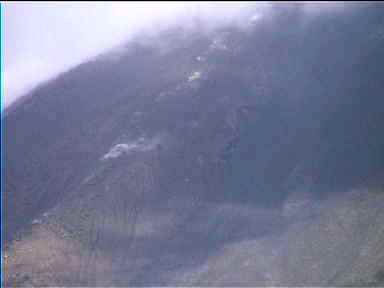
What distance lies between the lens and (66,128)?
2697 inches

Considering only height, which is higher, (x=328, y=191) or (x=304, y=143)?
(x=304, y=143)

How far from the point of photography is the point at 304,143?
60.8 metres

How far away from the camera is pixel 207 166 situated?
59625 millimetres

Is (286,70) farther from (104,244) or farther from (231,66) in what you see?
(104,244)

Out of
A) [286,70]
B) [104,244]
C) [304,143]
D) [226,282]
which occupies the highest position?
[286,70]

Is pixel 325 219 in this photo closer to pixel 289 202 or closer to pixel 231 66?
pixel 289 202

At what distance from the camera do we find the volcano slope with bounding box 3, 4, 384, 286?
46.1m

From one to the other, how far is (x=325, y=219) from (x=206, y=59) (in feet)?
108

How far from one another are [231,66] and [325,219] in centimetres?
3007

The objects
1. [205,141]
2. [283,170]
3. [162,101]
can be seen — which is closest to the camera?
[283,170]

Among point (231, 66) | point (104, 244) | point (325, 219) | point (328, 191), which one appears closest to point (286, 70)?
point (231, 66)

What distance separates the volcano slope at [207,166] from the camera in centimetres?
4612

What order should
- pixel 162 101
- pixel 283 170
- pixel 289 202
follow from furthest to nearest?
pixel 162 101
pixel 283 170
pixel 289 202

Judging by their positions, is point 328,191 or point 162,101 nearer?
point 328,191
